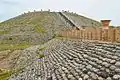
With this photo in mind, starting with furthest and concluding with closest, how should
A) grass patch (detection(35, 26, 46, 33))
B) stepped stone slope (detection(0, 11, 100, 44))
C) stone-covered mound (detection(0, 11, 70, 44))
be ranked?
grass patch (detection(35, 26, 46, 33)), stepped stone slope (detection(0, 11, 100, 44)), stone-covered mound (detection(0, 11, 70, 44))

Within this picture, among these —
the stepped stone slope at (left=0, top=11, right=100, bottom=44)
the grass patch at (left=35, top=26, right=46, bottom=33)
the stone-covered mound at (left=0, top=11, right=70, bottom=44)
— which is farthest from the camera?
the grass patch at (left=35, top=26, right=46, bottom=33)

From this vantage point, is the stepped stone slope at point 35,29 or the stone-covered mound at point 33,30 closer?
the stone-covered mound at point 33,30

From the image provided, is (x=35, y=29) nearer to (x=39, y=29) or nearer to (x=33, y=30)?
(x=33, y=30)

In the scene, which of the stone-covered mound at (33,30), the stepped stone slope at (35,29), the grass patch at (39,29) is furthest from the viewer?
the grass patch at (39,29)

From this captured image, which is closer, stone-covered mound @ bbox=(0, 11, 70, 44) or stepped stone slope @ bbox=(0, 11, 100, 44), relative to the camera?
stone-covered mound @ bbox=(0, 11, 70, 44)

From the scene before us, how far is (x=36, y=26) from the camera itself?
76.6m

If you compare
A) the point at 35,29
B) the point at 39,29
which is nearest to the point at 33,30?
the point at 35,29

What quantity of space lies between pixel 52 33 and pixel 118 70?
59.6m

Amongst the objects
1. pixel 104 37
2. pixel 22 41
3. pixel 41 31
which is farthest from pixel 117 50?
pixel 41 31

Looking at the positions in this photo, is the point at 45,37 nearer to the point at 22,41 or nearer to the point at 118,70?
the point at 22,41

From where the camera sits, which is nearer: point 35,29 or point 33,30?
point 33,30

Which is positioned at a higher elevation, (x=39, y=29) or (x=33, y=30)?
(x=39, y=29)

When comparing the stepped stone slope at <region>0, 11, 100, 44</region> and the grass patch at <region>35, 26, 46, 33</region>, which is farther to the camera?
the grass patch at <region>35, 26, 46, 33</region>

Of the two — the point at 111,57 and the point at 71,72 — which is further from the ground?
the point at 111,57
